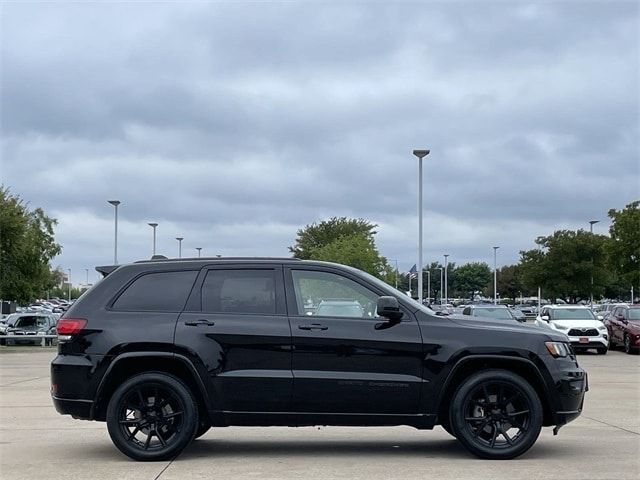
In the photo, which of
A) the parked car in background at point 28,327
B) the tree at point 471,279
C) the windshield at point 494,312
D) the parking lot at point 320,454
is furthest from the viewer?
the tree at point 471,279

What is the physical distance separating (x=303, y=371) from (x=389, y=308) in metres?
0.98

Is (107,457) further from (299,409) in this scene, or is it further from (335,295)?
(335,295)

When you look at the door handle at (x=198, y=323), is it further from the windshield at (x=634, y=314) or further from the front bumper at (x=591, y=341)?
the windshield at (x=634, y=314)

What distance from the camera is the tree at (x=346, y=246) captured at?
67938 mm

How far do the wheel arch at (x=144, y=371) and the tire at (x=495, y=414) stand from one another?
2362mm

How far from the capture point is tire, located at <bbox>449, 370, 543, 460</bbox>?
28.0ft

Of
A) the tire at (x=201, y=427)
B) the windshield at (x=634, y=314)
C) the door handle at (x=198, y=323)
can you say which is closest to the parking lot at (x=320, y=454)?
the tire at (x=201, y=427)

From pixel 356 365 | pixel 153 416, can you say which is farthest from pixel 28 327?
pixel 356 365

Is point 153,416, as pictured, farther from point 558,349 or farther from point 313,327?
point 558,349

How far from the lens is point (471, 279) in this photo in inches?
6467

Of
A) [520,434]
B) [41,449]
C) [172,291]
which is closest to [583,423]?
[520,434]

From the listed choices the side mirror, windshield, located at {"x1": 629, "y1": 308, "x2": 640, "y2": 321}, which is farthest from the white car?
the side mirror

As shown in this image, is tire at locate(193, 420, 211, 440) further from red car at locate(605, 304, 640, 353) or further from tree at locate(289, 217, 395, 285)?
tree at locate(289, 217, 395, 285)

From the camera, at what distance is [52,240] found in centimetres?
5672
